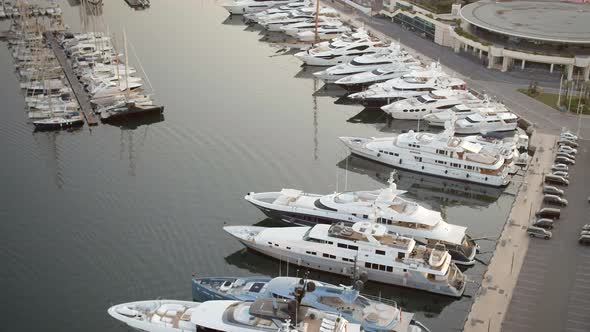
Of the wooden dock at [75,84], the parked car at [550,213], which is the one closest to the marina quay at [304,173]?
the parked car at [550,213]

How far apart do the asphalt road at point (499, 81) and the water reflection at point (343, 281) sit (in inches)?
1153

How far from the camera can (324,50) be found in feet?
319

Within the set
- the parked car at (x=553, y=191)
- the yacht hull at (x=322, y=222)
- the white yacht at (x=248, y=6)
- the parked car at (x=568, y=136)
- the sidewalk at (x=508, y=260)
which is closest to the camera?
the sidewalk at (x=508, y=260)

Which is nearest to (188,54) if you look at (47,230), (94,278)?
(47,230)

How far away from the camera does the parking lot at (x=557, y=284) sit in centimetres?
4394

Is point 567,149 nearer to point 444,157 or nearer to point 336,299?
point 444,157

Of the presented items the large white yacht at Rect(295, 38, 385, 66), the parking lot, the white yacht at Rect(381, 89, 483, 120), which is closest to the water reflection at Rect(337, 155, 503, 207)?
the parking lot

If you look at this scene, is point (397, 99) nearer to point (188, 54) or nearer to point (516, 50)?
point (516, 50)

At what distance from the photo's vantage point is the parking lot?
43938mm

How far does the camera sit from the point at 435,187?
65.2m

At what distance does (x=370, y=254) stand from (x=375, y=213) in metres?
2.78

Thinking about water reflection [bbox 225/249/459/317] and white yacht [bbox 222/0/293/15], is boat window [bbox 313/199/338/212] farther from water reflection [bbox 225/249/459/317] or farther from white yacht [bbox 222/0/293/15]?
white yacht [bbox 222/0/293/15]

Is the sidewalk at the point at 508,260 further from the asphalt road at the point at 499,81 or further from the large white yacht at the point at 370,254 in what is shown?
the asphalt road at the point at 499,81

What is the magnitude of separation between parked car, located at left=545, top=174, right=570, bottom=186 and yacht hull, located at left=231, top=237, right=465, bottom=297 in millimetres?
17125
